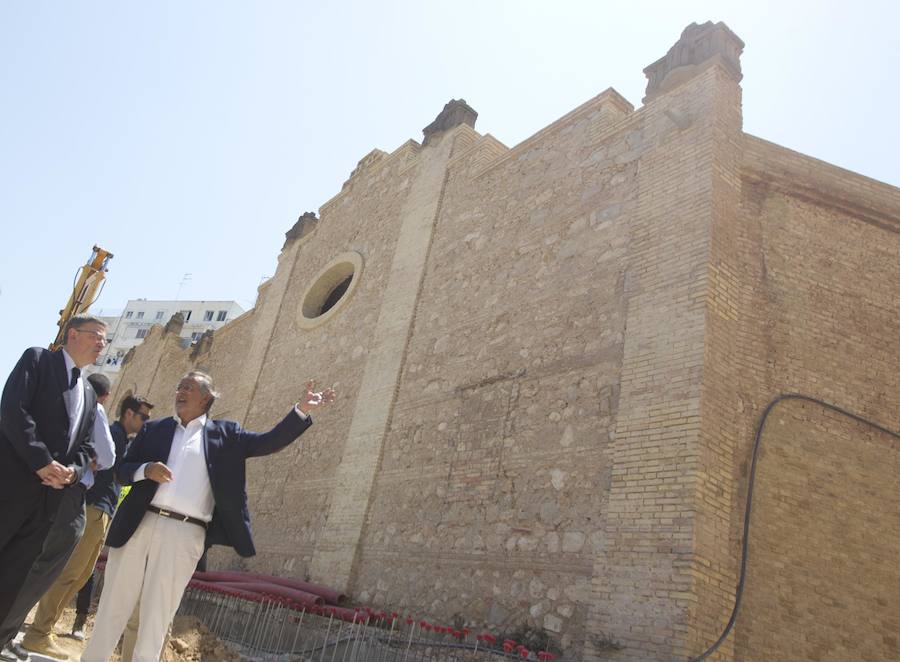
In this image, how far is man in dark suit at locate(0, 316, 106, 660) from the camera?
132 inches

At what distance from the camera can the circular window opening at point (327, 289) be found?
13763mm

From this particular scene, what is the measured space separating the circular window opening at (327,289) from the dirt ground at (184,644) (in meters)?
7.03

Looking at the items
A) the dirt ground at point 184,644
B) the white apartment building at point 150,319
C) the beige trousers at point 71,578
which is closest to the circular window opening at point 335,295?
the dirt ground at point 184,644

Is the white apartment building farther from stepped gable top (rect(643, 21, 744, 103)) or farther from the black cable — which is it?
the black cable

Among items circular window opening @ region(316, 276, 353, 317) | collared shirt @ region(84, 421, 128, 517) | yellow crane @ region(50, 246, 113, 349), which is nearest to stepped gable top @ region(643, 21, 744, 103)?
collared shirt @ region(84, 421, 128, 517)

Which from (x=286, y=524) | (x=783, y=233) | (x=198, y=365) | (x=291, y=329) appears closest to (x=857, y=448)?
(x=783, y=233)

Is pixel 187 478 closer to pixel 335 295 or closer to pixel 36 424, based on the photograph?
pixel 36 424

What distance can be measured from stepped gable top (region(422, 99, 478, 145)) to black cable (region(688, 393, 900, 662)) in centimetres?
760

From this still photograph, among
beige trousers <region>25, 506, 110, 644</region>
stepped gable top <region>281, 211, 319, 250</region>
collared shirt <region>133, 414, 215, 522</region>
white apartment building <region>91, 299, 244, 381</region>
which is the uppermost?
white apartment building <region>91, 299, 244, 381</region>

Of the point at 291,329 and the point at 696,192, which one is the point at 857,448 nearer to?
the point at 696,192

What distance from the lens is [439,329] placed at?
32.5 feet

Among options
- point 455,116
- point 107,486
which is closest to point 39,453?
point 107,486

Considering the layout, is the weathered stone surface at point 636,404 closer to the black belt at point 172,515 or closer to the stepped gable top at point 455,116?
the stepped gable top at point 455,116

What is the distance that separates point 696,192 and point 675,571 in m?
3.68
